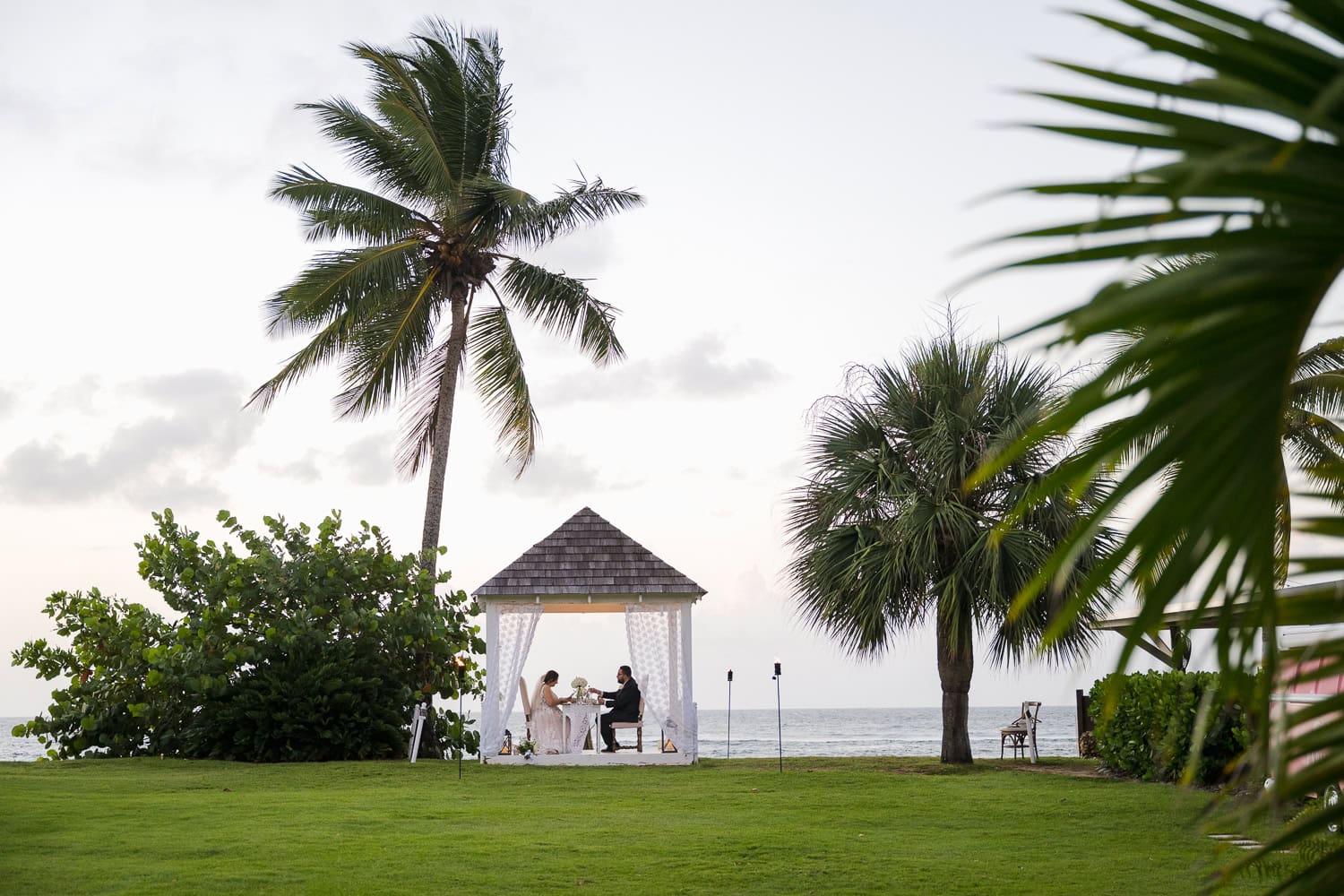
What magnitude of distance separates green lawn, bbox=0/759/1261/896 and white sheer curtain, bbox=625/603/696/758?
2914mm

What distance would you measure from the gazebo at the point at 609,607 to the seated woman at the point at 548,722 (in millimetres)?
332

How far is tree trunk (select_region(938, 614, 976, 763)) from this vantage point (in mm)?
17906

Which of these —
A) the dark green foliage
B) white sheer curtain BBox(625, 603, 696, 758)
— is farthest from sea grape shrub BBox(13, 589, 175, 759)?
white sheer curtain BBox(625, 603, 696, 758)

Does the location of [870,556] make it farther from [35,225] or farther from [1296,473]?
[1296,473]

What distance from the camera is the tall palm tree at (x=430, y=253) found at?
20141mm

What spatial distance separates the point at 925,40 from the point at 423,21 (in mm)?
12267

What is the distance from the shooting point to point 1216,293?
142cm

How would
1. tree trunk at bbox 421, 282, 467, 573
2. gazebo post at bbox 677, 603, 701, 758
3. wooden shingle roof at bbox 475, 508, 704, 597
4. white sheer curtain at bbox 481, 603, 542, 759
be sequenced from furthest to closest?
tree trunk at bbox 421, 282, 467, 573 < wooden shingle roof at bbox 475, 508, 704, 597 < gazebo post at bbox 677, 603, 701, 758 < white sheer curtain at bbox 481, 603, 542, 759

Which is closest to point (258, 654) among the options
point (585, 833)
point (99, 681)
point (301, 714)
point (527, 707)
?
point (301, 714)

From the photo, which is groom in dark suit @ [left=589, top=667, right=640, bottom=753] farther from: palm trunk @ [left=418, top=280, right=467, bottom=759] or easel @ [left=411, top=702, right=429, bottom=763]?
palm trunk @ [left=418, top=280, right=467, bottom=759]

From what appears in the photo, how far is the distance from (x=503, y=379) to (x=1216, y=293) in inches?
815

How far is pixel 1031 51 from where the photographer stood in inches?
63.9

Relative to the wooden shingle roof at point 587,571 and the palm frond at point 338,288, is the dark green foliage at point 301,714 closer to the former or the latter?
the wooden shingle roof at point 587,571

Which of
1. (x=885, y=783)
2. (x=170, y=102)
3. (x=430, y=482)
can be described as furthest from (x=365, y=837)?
(x=170, y=102)
